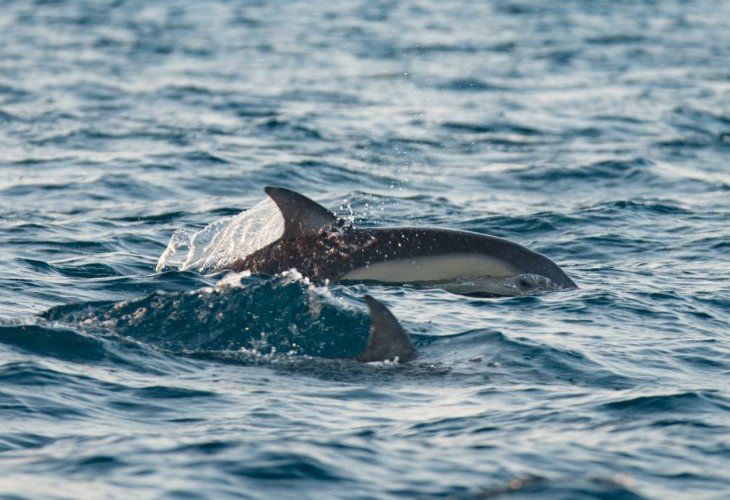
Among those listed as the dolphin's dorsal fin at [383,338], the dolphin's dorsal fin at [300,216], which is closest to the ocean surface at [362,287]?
the dolphin's dorsal fin at [383,338]

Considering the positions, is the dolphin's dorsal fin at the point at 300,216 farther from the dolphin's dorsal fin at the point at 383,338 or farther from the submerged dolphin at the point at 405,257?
the dolphin's dorsal fin at the point at 383,338

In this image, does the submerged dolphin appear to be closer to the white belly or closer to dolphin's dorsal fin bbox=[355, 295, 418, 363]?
the white belly

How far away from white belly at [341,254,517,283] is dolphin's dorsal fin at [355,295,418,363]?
266 centimetres

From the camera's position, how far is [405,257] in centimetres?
1322

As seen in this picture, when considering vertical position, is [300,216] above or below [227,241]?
above

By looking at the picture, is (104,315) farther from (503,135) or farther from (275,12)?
(275,12)

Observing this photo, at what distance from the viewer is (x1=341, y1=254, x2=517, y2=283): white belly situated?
1320 cm

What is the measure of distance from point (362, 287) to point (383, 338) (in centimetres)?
253

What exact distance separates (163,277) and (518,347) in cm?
399

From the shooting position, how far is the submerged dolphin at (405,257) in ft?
42.5

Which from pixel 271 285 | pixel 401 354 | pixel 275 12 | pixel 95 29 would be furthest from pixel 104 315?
pixel 275 12

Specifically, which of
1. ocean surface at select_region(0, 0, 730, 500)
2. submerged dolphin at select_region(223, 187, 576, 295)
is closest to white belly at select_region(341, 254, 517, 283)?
submerged dolphin at select_region(223, 187, 576, 295)

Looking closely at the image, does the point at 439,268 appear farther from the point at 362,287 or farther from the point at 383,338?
the point at 383,338

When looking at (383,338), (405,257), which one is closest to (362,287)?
(405,257)
